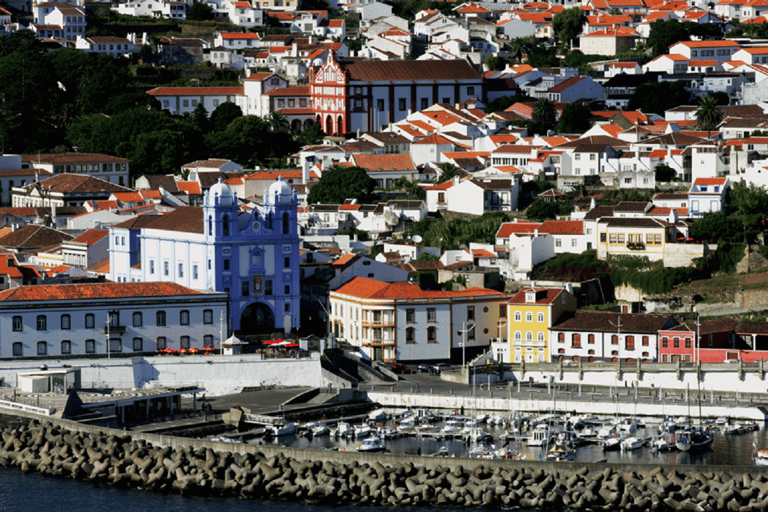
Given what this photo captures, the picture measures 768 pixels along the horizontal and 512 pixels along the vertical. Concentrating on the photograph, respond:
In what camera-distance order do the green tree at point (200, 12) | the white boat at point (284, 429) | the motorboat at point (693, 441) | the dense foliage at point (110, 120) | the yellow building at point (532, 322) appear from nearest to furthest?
1. the motorboat at point (693, 441)
2. the white boat at point (284, 429)
3. the yellow building at point (532, 322)
4. the dense foliage at point (110, 120)
5. the green tree at point (200, 12)

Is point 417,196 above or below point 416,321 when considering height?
above

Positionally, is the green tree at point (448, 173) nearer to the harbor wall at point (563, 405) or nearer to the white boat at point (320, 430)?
the harbor wall at point (563, 405)

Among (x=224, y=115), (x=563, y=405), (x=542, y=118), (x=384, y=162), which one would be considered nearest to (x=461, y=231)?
(x=384, y=162)

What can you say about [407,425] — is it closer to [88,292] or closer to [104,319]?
[104,319]

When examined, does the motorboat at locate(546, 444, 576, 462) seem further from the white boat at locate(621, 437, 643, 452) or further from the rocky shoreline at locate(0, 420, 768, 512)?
the rocky shoreline at locate(0, 420, 768, 512)

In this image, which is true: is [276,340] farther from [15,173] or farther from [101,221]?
[15,173]

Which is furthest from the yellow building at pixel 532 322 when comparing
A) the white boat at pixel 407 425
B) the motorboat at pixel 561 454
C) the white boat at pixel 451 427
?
the motorboat at pixel 561 454
